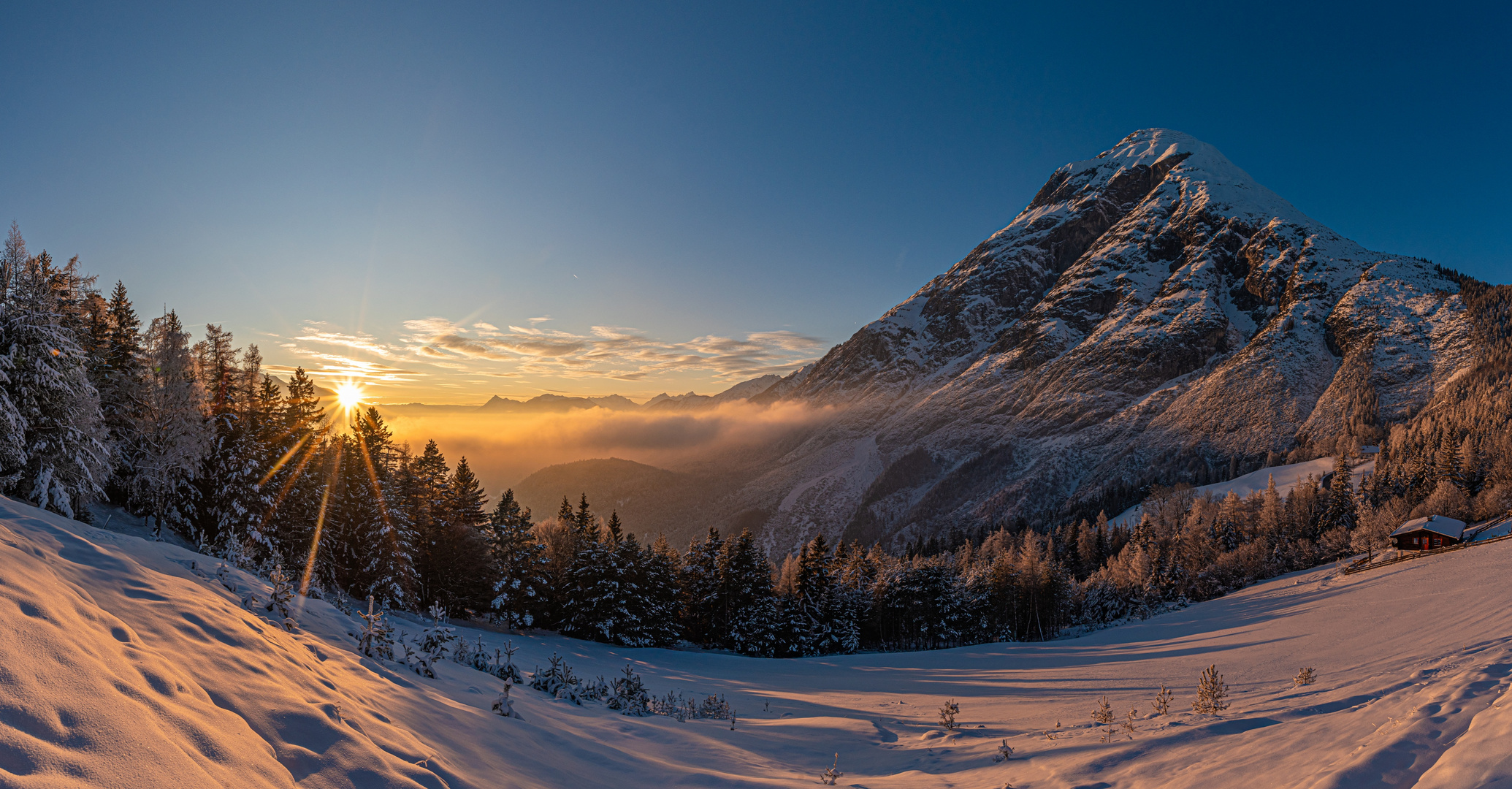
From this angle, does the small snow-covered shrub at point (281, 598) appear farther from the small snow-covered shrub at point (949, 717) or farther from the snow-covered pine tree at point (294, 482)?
the snow-covered pine tree at point (294, 482)

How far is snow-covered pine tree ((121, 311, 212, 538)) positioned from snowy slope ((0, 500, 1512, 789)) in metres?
20.5

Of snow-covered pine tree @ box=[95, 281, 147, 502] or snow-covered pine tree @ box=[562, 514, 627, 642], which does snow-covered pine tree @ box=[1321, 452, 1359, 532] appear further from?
snow-covered pine tree @ box=[95, 281, 147, 502]

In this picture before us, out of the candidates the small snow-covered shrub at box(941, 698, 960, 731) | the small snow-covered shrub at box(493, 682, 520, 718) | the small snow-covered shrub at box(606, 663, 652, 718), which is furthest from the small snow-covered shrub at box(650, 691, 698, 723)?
the small snow-covered shrub at box(941, 698, 960, 731)

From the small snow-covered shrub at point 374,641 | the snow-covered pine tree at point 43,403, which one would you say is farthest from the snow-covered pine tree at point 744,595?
the small snow-covered shrub at point 374,641

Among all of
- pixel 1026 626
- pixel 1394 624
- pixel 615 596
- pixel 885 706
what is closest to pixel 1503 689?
pixel 885 706

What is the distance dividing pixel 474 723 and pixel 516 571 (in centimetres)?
2862

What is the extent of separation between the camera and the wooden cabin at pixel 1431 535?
5712 cm

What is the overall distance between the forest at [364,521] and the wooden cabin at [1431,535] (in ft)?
13.6

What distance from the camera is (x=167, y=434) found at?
2445 cm

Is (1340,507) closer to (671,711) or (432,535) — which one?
(671,711)

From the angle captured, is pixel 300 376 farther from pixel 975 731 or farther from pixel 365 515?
pixel 975 731

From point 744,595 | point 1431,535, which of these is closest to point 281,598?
point 744,595

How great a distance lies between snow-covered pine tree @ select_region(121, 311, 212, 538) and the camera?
24.3m

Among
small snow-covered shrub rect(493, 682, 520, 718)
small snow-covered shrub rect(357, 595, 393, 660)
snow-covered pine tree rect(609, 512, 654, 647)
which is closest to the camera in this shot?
small snow-covered shrub rect(493, 682, 520, 718)
